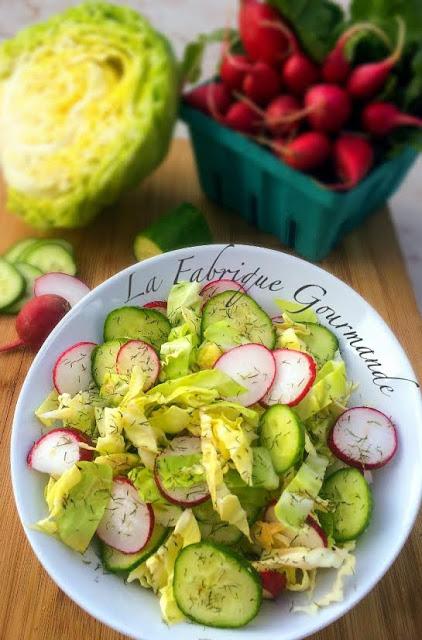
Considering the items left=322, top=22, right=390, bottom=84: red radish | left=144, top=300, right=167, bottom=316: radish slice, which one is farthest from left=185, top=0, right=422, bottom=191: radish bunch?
left=144, top=300, right=167, bottom=316: radish slice

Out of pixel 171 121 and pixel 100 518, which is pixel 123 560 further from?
pixel 171 121

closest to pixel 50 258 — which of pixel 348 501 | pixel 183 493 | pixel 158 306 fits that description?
pixel 158 306

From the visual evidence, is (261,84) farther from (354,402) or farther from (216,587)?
(216,587)

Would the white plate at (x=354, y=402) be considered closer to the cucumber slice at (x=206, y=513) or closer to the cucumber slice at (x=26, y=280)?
the cucumber slice at (x=206, y=513)

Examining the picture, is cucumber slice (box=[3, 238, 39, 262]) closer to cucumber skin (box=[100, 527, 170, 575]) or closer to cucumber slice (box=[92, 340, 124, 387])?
cucumber slice (box=[92, 340, 124, 387])

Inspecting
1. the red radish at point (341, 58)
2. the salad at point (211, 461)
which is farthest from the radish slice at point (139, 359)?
the red radish at point (341, 58)

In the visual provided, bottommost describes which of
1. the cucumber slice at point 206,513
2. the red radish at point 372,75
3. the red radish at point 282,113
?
the cucumber slice at point 206,513

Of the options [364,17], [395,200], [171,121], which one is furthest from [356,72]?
[395,200]
